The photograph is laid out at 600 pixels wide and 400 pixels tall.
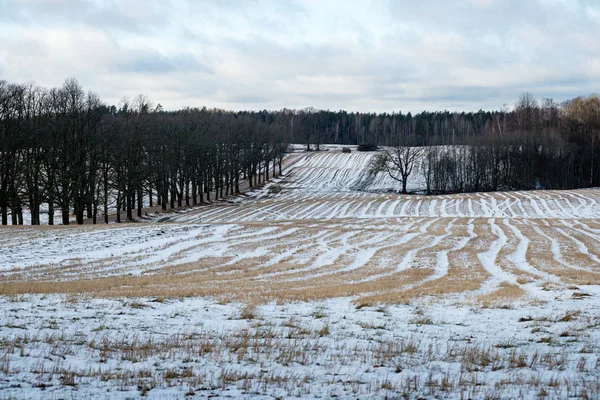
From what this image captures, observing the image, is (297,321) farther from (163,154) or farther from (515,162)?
(515,162)

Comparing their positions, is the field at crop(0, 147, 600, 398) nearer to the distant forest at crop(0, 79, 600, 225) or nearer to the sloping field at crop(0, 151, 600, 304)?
the sloping field at crop(0, 151, 600, 304)

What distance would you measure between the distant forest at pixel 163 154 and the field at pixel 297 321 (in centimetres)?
1829

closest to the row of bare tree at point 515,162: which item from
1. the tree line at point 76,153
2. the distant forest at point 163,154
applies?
the distant forest at point 163,154

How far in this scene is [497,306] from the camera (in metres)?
13.6

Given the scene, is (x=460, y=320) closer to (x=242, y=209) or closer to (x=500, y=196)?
(x=242, y=209)

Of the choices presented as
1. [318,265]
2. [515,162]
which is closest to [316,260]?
[318,265]

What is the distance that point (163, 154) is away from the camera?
69.4 meters

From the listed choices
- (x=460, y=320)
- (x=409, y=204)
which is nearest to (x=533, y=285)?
(x=460, y=320)

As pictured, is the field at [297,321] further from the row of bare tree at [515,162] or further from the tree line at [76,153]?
the row of bare tree at [515,162]

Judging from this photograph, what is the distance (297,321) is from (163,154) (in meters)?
61.1

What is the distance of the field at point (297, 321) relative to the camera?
7410 millimetres

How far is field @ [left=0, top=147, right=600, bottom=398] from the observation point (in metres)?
7.41

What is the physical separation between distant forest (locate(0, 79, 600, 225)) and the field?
60.0ft

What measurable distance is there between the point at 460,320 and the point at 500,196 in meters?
70.4
